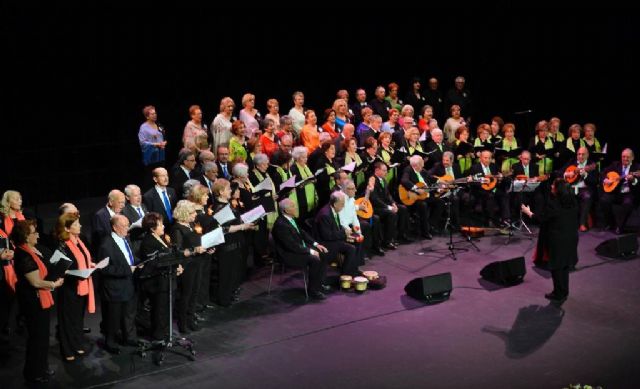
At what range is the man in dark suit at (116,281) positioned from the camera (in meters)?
8.58

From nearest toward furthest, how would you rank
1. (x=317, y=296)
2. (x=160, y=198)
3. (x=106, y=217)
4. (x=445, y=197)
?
(x=106, y=217)
(x=160, y=198)
(x=317, y=296)
(x=445, y=197)

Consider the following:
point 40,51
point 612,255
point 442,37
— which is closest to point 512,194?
point 612,255

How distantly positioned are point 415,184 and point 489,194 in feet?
4.79

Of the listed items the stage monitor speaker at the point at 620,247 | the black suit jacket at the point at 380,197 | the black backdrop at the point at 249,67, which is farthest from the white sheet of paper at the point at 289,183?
the stage monitor speaker at the point at 620,247

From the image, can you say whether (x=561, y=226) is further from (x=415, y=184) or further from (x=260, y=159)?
(x=260, y=159)

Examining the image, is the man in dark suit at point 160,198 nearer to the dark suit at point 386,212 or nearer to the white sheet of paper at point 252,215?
the white sheet of paper at point 252,215

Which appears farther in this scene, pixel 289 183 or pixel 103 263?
pixel 289 183

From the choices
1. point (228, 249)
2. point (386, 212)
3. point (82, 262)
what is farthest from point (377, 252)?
point (82, 262)

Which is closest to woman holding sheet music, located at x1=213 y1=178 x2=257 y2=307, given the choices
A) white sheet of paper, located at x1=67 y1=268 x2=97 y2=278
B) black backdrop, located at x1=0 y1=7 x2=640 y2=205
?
white sheet of paper, located at x1=67 y1=268 x2=97 y2=278

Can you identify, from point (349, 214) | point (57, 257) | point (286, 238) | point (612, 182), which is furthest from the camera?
point (612, 182)

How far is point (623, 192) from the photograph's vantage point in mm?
13070

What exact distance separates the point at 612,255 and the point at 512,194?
6.93ft

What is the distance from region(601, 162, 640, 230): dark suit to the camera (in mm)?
13062

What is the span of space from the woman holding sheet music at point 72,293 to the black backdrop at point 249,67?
450 centimetres
